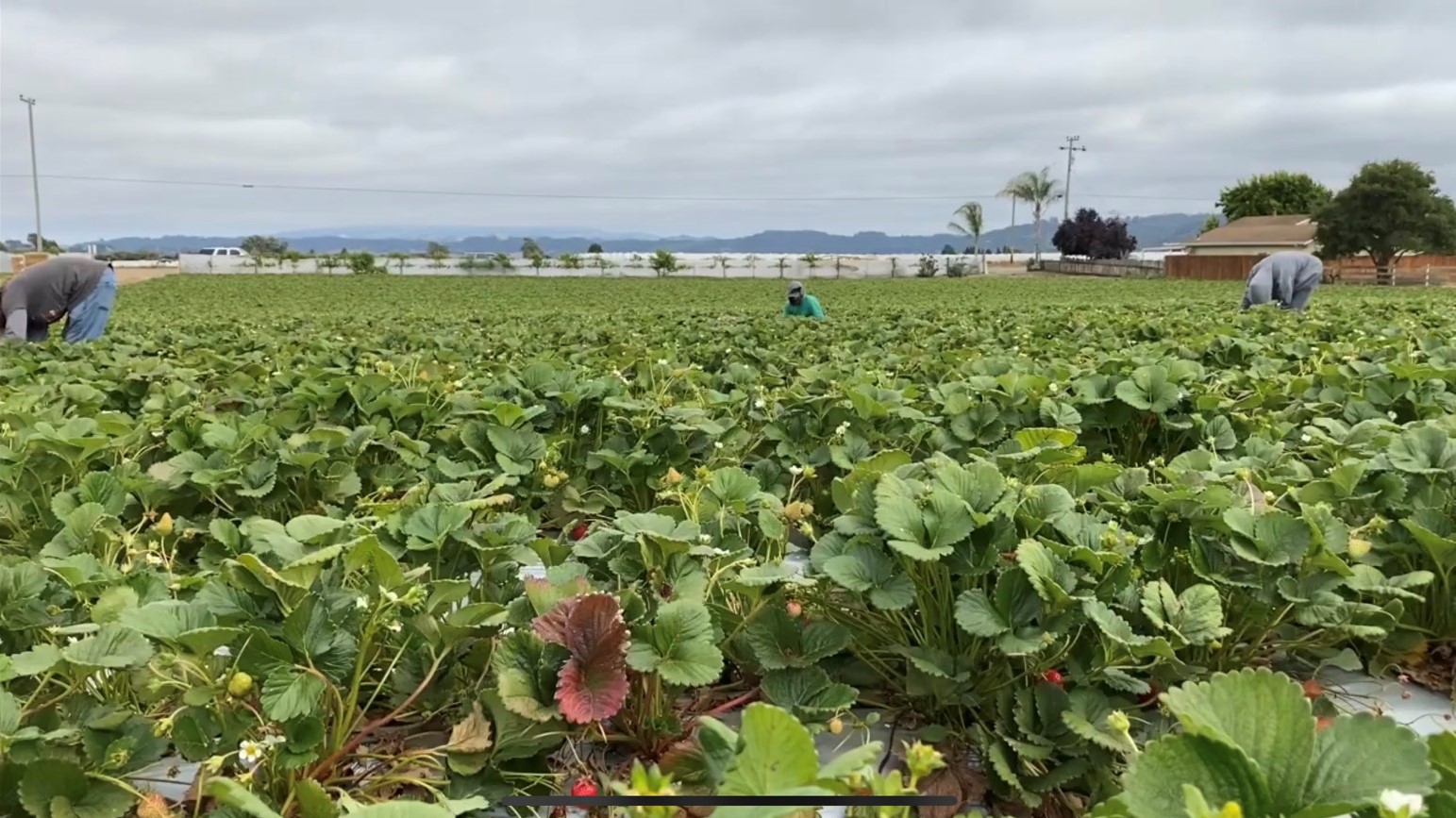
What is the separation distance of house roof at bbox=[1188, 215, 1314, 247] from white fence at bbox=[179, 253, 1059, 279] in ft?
46.5

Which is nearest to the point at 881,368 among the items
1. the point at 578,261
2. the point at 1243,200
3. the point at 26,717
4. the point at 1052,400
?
the point at 1052,400

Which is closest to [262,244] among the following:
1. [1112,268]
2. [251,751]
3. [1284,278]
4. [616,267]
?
[616,267]

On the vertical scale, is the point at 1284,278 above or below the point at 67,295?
above

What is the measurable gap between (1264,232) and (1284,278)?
51048 mm

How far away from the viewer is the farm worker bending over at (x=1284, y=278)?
10.7m

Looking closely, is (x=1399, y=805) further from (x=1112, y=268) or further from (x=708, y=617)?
(x=1112, y=268)

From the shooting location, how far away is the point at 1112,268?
1984 inches

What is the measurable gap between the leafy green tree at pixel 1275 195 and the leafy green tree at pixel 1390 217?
79.6ft

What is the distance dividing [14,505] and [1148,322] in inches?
297

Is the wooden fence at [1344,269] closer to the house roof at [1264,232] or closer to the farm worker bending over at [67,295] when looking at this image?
the house roof at [1264,232]

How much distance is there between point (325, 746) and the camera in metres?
1.56

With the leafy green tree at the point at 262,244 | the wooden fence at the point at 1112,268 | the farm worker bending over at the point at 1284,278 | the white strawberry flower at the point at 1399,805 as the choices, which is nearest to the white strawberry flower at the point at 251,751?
the white strawberry flower at the point at 1399,805

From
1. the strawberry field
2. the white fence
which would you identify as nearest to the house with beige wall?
the white fence

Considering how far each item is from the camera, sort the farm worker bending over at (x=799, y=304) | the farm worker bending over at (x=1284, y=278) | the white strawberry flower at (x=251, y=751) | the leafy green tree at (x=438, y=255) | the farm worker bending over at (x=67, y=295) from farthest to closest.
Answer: the leafy green tree at (x=438, y=255) → the farm worker bending over at (x=799, y=304) → the farm worker bending over at (x=1284, y=278) → the farm worker bending over at (x=67, y=295) → the white strawberry flower at (x=251, y=751)
